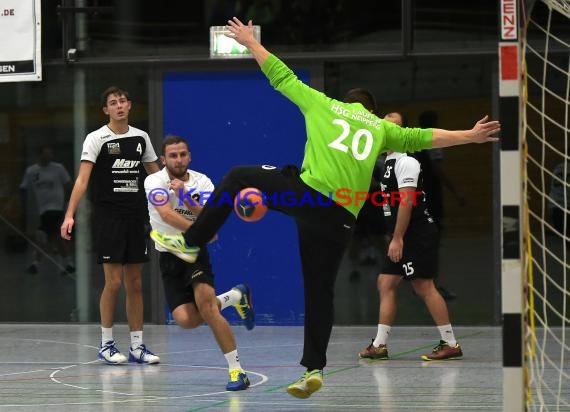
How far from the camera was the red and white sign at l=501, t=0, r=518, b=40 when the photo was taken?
6.72m

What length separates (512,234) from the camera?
6715mm

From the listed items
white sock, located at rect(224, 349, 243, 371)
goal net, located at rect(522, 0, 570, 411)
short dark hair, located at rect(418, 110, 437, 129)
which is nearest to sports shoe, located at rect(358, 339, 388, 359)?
goal net, located at rect(522, 0, 570, 411)

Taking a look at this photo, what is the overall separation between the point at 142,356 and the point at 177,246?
5.91ft

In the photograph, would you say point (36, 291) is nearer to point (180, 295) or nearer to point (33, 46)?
point (33, 46)

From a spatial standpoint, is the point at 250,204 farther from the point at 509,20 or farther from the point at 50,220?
the point at 50,220

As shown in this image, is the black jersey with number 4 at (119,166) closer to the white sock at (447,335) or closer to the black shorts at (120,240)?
the black shorts at (120,240)

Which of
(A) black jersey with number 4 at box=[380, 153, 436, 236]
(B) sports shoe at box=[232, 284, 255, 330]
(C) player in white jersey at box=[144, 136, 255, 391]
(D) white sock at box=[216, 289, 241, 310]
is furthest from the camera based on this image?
(A) black jersey with number 4 at box=[380, 153, 436, 236]

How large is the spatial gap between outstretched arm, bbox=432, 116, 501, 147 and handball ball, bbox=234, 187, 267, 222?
4.37 ft

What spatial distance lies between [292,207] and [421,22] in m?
6.03

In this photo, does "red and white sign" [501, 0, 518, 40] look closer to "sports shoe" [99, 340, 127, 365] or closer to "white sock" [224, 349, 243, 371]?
"white sock" [224, 349, 243, 371]

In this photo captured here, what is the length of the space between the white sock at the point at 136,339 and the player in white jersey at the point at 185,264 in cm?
146

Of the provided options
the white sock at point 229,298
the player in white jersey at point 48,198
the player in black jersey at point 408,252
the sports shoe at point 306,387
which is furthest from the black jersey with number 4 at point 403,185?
the player in white jersey at point 48,198

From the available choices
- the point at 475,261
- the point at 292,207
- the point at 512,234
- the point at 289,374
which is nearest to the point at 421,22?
the point at 475,261

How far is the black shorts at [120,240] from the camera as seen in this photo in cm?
1140
